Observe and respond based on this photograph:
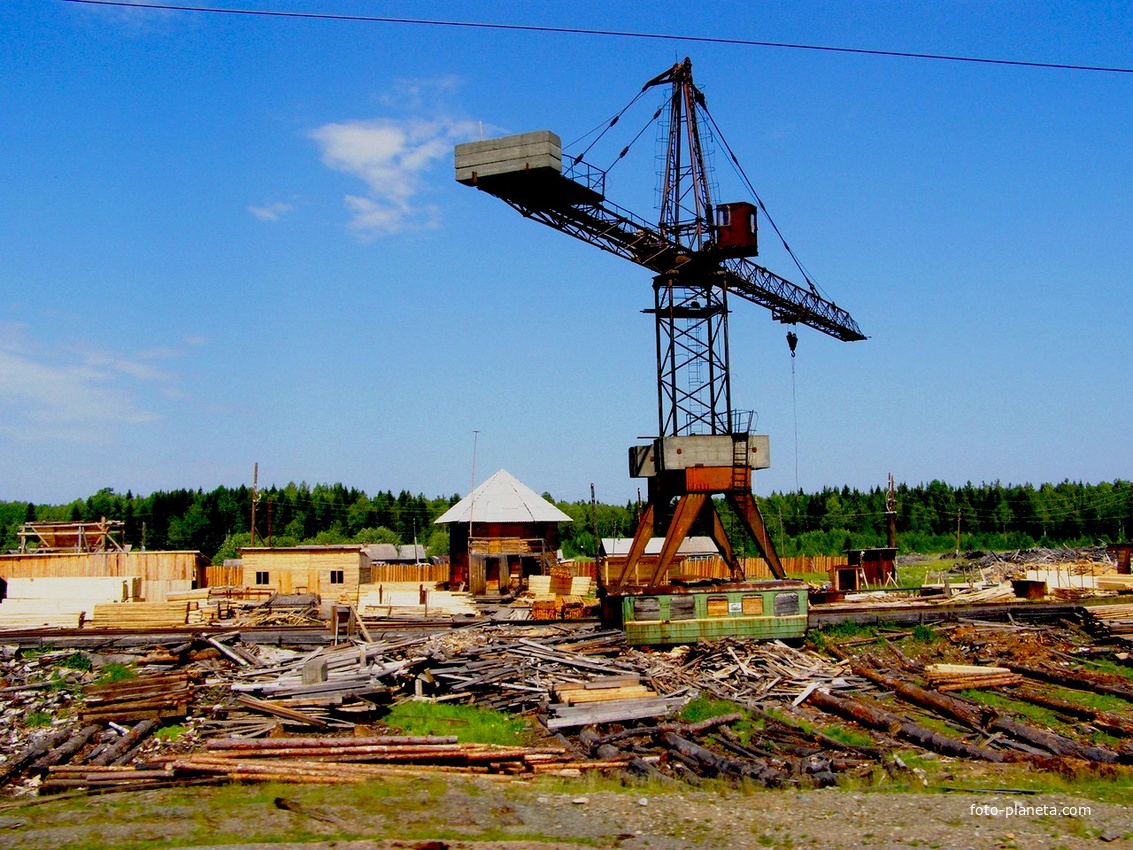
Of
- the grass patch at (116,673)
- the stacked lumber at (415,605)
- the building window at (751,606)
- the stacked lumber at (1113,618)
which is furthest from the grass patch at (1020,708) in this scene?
the grass patch at (116,673)

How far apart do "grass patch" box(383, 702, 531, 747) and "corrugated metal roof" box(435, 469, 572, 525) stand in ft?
96.9

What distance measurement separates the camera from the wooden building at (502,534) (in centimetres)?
5035

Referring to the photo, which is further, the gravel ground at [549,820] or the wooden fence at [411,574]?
the wooden fence at [411,574]

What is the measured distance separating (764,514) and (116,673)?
A: 302ft

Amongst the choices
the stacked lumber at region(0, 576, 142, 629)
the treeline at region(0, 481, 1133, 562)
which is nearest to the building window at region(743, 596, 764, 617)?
the stacked lumber at region(0, 576, 142, 629)

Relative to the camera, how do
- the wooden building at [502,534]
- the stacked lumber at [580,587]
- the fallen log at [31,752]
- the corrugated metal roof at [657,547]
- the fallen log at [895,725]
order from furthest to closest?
the corrugated metal roof at [657,547]
the wooden building at [502,534]
the stacked lumber at [580,587]
the fallen log at [895,725]
the fallen log at [31,752]

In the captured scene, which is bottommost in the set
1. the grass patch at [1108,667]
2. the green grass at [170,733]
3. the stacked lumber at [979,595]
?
the green grass at [170,733]

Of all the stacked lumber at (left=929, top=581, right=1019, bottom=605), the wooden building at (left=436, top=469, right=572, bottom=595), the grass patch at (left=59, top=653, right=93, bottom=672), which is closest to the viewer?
the grass patch at (left=59, top=653, right=93, bottom=672)

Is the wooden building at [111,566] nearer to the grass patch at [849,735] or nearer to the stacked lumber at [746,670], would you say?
the stacked lumber at [746,670]

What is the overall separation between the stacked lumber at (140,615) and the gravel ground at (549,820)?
1785cm

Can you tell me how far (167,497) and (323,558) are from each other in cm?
6807

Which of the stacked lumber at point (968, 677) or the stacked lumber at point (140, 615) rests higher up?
the stacked lumber at point (140, 615)

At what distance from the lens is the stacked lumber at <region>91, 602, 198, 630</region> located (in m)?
31.3

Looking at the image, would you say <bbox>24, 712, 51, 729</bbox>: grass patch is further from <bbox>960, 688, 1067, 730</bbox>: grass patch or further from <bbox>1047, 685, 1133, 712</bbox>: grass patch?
<bbox>1047, 685, 1133, 712</bbox>: grass patch
